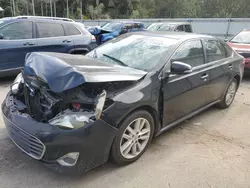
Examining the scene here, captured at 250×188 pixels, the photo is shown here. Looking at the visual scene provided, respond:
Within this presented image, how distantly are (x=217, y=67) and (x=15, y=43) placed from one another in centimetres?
469

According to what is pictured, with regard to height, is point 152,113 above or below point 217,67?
below

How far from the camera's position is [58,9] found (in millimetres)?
49406

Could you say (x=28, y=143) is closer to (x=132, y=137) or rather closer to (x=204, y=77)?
(x=132, y=137)

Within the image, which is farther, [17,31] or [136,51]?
[17,31]

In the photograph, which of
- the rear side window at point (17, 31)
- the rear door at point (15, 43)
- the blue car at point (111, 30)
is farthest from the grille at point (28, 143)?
the blue car at point (111, 30)

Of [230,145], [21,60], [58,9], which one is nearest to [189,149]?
[230,145]

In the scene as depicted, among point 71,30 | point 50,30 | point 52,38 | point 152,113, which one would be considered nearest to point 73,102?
point 152,113

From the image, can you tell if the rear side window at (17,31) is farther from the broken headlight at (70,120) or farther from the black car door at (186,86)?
the broken headlight at (70,120)

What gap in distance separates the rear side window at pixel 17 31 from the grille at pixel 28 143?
4.04 meters

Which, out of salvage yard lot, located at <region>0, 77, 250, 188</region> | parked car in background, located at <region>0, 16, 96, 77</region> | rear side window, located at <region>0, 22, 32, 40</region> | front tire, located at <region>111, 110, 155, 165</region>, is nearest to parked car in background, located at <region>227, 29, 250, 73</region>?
salvage yard lot, located at <region>0, 77, 250, 188</region>

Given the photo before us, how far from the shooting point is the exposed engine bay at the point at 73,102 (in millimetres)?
2439

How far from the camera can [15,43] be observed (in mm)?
5969

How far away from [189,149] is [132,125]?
1.05 metres

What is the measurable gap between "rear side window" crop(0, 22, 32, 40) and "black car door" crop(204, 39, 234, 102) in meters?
4.44
